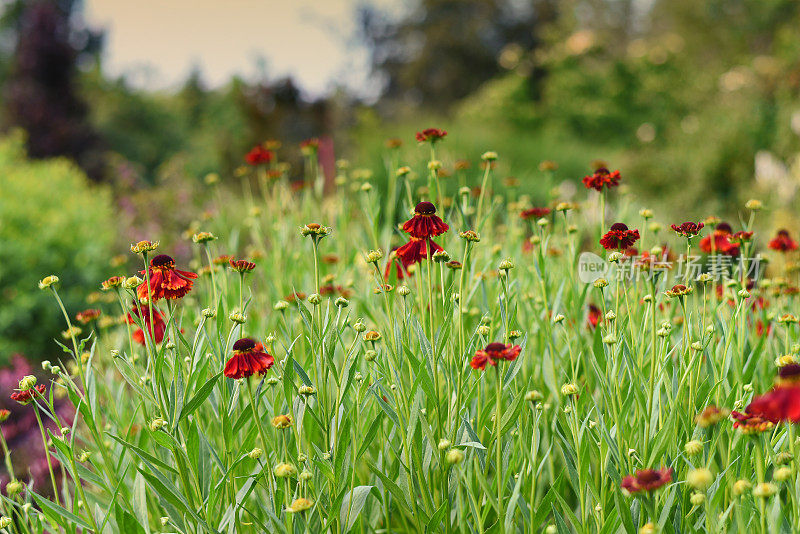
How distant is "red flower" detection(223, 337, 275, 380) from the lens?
1.10 metres

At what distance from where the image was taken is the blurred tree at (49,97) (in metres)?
10.4

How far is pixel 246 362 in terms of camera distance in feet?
3.67

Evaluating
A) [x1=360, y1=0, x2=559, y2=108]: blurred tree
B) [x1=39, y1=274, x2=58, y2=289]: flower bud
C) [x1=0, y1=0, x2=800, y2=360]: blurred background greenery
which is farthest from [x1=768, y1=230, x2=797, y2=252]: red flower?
[x1=360, y1=0, x2=559, y2=108]: blurred tree

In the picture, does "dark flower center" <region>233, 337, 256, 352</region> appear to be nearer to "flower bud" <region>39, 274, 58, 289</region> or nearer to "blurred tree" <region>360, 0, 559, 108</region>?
"flower bud" <region>39, 274, 58, 289</region>

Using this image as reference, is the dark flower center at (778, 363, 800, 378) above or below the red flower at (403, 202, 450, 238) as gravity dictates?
below

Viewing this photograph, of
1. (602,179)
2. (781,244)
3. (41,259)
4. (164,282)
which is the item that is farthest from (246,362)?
(41,259)

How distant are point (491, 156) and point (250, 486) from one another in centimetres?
114

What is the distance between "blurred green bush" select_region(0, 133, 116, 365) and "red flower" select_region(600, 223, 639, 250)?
3.34 m

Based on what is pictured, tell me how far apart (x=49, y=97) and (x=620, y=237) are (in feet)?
38.9

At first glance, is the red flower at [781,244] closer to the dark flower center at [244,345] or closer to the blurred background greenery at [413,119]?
the dark flower center at [244,345]

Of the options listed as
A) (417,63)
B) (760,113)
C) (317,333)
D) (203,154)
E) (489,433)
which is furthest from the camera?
(417,63)

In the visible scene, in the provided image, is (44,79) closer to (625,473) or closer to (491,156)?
(491,156)

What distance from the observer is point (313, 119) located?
10211 mm

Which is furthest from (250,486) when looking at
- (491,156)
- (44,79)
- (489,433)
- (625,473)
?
(44,79)
